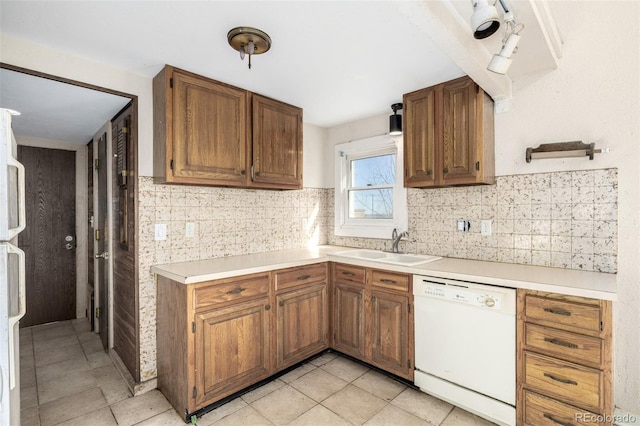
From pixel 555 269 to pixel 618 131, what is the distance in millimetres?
922

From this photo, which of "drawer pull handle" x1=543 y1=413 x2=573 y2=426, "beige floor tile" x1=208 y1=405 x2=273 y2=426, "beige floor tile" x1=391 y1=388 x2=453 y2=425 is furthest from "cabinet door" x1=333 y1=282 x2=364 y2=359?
"drawer pull handle" x1=543 y1=413 x2=573 y2=426

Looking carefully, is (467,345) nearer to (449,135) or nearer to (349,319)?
(349,319)

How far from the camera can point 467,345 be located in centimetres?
198

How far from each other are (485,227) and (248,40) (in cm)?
214

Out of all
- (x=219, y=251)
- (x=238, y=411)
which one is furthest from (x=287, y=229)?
(x=238, y=411)

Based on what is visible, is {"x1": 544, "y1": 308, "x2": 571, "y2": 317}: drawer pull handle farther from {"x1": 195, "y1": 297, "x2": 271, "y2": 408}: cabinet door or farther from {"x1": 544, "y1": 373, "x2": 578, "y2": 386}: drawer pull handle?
{"x1": 195, "y1": 297, "x2": 271, "y2": 408}: cabinet door

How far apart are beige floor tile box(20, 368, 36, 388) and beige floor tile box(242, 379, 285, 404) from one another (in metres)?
1.66

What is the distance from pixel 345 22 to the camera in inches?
66.8

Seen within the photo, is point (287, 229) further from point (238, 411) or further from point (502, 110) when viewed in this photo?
point (502, 110)

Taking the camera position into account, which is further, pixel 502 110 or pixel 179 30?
pixel 502 110

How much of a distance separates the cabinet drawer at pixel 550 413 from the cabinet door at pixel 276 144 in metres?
2.31

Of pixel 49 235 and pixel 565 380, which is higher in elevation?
pixel 49 235

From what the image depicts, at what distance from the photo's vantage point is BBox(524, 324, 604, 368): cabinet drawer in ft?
5.14

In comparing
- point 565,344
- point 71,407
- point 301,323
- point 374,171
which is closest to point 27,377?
point 71,407
